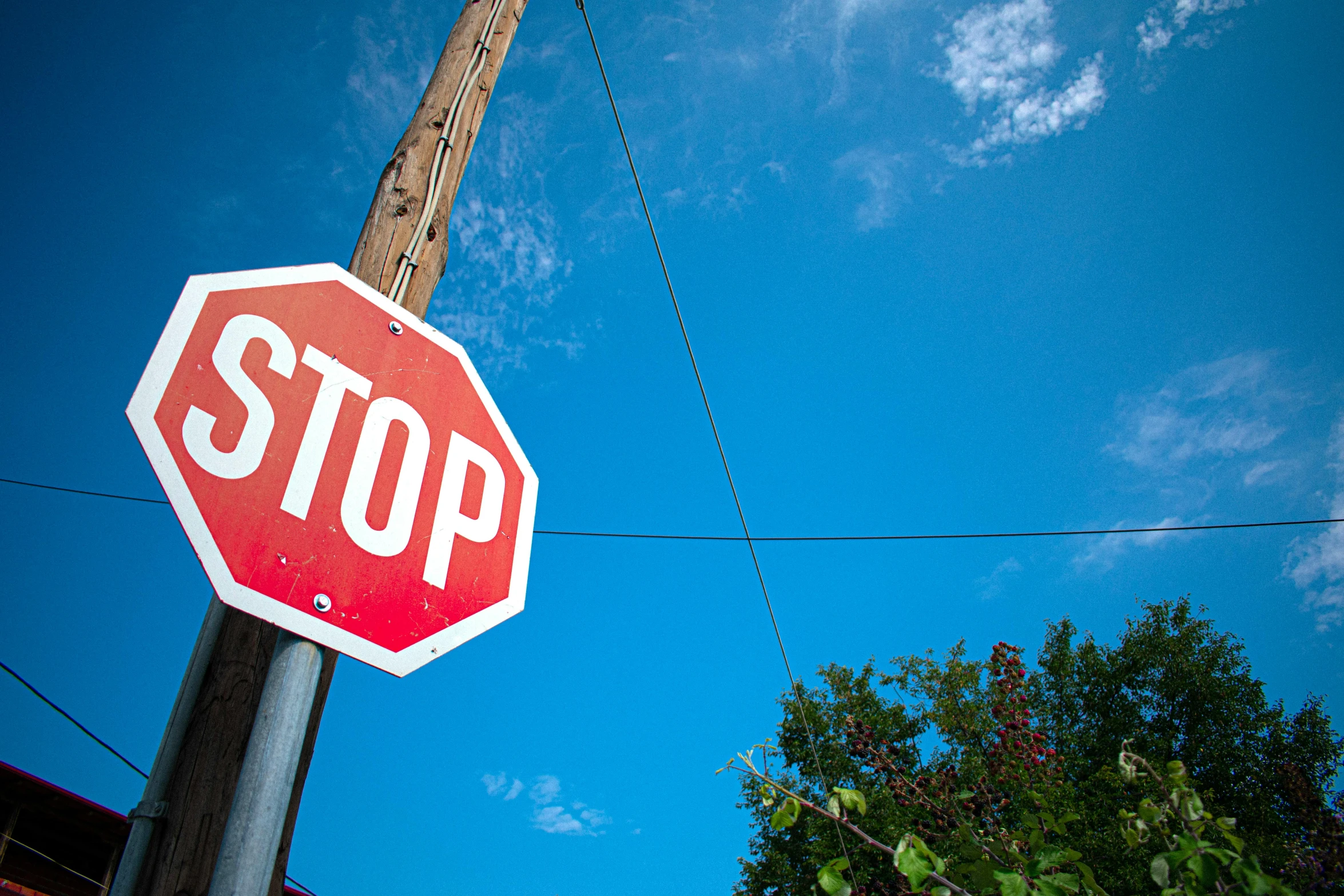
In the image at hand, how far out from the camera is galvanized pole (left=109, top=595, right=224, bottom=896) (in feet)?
3.43

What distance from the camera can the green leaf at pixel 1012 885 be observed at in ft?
Result: 3.91

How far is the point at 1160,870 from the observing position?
1.19 metres

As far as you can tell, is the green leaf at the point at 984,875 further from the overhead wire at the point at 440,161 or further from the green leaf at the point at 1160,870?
the overhead wire at the point at 440,161

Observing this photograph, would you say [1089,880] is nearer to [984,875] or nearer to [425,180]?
[984,875]

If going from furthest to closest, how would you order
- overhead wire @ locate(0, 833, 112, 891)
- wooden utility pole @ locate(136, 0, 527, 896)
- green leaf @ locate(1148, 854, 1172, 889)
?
1. overhead wire @ locate(0, 833, 112, 891)
2. green leaf @ locate(1148, 854, 1172, 889)
3. wooden utility pole @ locate(136, 0, 527, 896)

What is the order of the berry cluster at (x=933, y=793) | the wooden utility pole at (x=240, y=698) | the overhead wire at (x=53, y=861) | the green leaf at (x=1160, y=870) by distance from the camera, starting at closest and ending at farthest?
the wooden utility pole at (x=240, y=698) < the green leaf at (x=1160, y=870) < the berry cluster at (x=933, y=793) < the overhead wire at (x=53, y=861)

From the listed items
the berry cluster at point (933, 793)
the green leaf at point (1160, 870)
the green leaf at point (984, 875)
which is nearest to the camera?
the green leaf at point (1160, 870)

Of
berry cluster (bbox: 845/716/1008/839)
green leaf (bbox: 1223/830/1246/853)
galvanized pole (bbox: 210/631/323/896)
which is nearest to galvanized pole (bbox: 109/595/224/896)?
galvanized pole (bbox: 210/631/323/896)

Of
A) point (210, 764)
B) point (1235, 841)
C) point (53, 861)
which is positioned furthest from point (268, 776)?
point (53, 861)

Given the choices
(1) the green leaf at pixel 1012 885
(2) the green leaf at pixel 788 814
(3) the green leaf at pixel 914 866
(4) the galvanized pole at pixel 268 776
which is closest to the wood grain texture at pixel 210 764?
(4) the galvanized pole at pixel 268 776

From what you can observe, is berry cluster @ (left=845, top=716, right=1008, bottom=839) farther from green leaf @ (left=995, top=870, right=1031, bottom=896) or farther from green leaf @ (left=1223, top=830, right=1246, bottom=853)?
green leaf @ (left=995, top=870, right=1031, bottom=896)

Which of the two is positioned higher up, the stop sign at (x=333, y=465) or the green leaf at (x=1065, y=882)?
the stop sign at (x=333, y=465)

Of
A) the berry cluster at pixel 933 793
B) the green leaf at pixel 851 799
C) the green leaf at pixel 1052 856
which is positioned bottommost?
the green leaf at pixel 1052 856

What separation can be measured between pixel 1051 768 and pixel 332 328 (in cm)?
285
